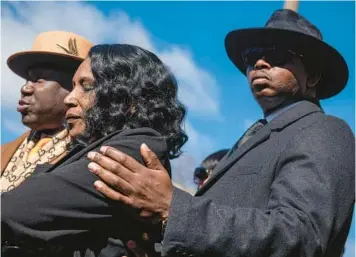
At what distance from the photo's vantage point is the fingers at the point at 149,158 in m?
2.68

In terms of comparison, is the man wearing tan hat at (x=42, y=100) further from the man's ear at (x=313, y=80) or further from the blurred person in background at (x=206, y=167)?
the blurred person in background at (x=206, y=167)

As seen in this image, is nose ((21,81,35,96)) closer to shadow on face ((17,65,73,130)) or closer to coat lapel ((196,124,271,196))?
shadow on face ((17,65,73,130))

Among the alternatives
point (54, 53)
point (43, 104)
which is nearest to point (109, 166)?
point (43, 104)

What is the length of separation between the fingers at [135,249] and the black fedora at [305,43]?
79.5 inches

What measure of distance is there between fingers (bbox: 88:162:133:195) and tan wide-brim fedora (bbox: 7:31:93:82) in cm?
292

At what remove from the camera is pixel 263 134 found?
3.59m

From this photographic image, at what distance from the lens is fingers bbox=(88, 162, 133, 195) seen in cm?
258

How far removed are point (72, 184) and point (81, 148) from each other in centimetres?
45

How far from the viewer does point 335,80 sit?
14.8 feet

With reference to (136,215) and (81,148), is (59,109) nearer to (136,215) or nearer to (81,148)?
(81,148)

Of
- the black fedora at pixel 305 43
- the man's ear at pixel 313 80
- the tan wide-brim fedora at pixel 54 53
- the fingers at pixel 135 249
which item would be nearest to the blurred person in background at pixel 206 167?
the tan wide-brim fedora at pixel 54 53

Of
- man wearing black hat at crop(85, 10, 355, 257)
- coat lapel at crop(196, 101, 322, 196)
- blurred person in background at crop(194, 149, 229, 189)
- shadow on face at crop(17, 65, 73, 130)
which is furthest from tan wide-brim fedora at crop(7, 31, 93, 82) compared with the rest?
blurred person in background at crop(194, 149, 229, 189)

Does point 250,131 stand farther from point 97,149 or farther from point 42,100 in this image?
point 42,100

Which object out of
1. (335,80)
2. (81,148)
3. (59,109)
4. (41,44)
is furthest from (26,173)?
(335,80)
